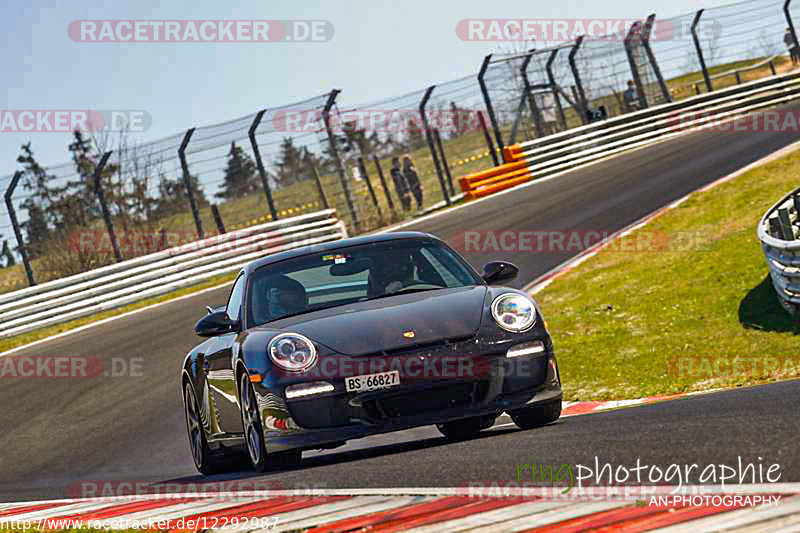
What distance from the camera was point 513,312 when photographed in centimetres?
727

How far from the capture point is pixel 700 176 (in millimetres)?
22641

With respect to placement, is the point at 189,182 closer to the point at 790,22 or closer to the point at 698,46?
the point at 698,46

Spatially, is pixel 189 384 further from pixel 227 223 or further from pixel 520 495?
pixel 227 223

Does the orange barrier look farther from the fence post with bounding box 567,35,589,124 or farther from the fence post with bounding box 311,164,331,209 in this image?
the fence post with bounding box 311,164,331,209

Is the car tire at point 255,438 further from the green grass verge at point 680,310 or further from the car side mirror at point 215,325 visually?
the green grass verge at point 680,310

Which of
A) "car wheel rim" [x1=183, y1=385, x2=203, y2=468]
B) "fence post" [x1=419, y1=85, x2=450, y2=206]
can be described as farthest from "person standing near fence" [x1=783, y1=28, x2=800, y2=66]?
"car wheel rim" [x1=183, y1=385, x2=203, y2=468]

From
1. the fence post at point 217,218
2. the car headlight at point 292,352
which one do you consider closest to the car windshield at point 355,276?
the car headlight at point 292,352

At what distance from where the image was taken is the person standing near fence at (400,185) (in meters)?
29.0

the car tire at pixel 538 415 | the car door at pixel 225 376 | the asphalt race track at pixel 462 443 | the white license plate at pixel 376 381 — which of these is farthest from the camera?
the car door at pixel 225 376

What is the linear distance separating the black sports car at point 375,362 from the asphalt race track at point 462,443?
0.73 feet

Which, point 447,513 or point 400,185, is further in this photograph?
point 400,185

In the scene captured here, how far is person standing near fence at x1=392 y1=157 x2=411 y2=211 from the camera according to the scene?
28969 mm

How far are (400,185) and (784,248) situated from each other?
17376mm

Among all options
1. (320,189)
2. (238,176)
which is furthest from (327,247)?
(320,189)
